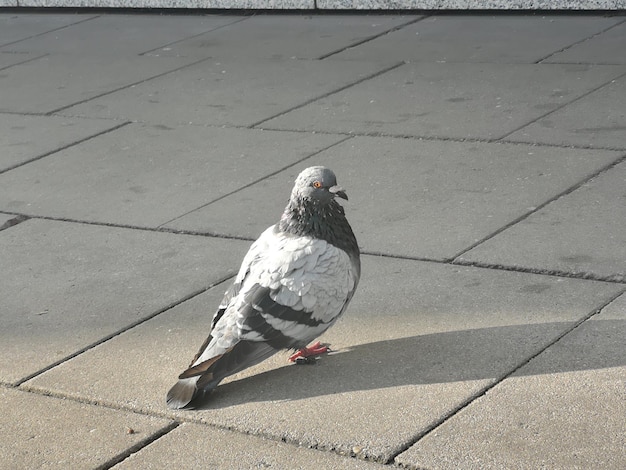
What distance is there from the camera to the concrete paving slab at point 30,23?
11.5 metres

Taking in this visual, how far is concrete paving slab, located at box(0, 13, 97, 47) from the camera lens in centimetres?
1147

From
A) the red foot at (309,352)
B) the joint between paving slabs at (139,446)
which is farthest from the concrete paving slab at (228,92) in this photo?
the joint between paving slabs at (139,446)

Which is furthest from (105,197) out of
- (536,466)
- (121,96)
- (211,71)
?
(536,466)

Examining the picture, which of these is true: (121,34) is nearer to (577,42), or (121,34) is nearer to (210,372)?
(577,42)

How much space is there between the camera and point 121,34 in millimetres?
11023

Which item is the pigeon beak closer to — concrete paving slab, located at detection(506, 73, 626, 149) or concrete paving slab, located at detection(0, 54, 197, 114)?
concrete paving slab, located at detection(506, 73, 626, 149)

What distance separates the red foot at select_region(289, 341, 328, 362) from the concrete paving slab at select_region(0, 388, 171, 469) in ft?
2.04

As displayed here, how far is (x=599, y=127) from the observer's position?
6.72 meters

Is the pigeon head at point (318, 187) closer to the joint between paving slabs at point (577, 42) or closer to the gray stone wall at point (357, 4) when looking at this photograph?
the joint between paving slabs at point (577, 42)

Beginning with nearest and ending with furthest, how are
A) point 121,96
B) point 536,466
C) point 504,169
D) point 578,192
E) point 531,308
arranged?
point 536,466, point 531,308, point 578,192, point 504,169, point 121,96

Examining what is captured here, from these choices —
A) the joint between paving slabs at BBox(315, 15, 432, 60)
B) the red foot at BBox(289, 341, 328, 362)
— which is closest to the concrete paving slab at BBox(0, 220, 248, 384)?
the red foot at BBox(289, 341, 328, 362)

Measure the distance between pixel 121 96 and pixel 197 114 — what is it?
1011mm

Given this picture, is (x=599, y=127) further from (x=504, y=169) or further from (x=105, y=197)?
(x=105, y=197)

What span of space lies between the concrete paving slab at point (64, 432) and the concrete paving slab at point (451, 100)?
3.62m
